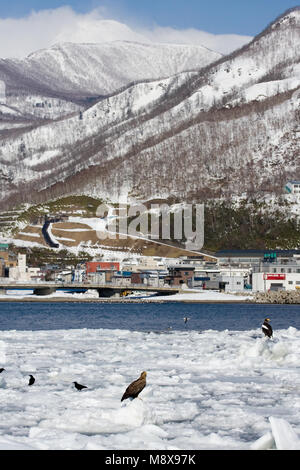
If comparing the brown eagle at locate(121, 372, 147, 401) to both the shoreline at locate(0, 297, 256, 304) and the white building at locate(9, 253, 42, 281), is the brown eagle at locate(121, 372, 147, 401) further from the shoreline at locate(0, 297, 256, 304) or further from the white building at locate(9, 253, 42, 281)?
the white building at locate(9, 253, 42, 281)

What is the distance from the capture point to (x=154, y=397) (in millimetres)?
24344

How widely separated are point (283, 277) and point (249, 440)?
136 metres

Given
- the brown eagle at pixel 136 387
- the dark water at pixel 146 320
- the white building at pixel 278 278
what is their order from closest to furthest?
the brown eagle at pixel 136 387
the dark water at pixel 146 320
the white building at pixel 278 278

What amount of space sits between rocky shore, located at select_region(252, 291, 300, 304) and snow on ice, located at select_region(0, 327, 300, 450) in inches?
3751

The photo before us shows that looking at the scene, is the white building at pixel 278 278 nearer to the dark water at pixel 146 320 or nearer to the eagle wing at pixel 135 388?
the dark water at pixel 146 320

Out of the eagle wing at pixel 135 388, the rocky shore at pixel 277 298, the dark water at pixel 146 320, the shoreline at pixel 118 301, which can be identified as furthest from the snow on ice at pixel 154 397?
the rocky shore at pixel 277 298

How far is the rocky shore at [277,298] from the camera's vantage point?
135 m

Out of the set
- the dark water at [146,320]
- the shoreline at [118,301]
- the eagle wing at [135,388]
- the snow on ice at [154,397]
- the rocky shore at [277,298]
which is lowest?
the shoreline at [118,301]

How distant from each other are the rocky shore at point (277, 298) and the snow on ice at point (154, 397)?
9528cm

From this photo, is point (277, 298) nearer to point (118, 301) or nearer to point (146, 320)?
point (118, 301)

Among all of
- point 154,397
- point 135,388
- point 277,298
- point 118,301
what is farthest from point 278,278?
point 135,388

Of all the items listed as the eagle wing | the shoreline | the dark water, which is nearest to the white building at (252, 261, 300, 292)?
the shoreline

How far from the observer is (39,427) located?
20.0 meters

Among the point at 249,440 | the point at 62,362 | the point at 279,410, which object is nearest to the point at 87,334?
the point at 62,362
